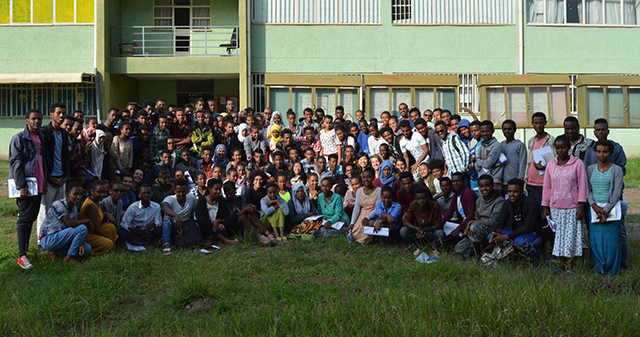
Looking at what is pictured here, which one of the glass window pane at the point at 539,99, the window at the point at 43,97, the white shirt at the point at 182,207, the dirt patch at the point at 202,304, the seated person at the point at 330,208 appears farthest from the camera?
the window at the point at 43,97

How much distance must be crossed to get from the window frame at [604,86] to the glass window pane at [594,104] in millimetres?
63

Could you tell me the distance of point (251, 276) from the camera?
6145 millimetres

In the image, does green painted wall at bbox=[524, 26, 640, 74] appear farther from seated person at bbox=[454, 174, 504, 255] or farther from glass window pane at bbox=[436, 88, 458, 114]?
seated person at bbox=[454, 174, 504, 255]

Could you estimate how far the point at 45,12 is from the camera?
16.3 meters

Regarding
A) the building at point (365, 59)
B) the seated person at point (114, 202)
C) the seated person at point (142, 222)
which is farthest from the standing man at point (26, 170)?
the building at point (365, 59)

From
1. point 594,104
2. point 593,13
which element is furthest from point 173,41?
point 593,13

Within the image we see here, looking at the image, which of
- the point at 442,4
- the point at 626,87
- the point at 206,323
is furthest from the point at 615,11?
the point at 206,323

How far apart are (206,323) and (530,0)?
1542 centimetres

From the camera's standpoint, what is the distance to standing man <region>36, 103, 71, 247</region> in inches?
269

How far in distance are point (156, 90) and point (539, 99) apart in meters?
12.2

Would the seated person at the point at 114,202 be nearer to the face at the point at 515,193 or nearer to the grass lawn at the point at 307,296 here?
the grass lawn at the point at 307,296

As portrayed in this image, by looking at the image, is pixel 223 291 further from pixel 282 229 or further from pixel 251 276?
pixel 282 229

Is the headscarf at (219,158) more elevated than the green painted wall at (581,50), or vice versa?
the green painted wall at (581,50)

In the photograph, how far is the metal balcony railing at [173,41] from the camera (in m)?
16.8
